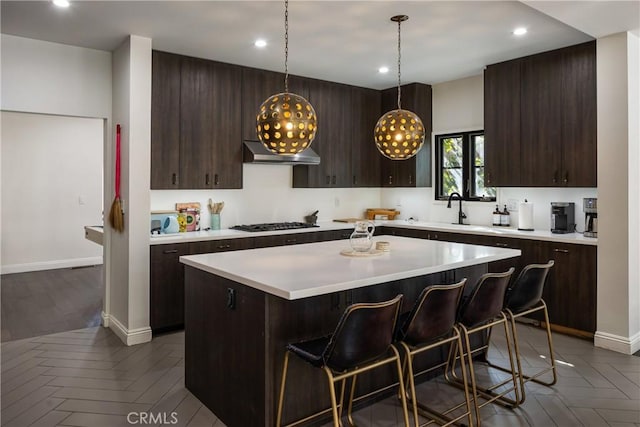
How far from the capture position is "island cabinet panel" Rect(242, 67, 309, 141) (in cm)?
521

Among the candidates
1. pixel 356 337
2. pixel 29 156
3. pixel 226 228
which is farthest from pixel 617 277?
pixel 29 156

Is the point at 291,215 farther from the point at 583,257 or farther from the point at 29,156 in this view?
the point at 29,156

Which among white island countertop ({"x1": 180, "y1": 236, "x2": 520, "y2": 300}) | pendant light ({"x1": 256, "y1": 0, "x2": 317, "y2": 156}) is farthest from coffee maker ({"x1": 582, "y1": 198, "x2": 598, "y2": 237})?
pendant light ({"x1": 256, "y1": 0, "x2": 317, "y2": 156})

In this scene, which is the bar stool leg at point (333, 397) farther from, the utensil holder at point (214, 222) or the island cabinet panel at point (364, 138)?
the island cabinet panel at point (364, 138)

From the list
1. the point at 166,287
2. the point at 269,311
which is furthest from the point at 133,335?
the point at 269,311

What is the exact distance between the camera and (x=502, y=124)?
199 inches

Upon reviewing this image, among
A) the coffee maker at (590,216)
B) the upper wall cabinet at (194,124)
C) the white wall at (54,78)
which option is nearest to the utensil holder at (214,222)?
the upper wall cabinet at (194,124)

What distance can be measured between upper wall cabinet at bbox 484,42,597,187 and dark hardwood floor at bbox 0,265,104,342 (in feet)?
15.4

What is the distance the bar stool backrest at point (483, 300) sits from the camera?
2.75m

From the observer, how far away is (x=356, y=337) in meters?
2.17

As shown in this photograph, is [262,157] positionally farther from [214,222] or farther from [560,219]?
[560,219]

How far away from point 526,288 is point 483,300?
494 millimetres

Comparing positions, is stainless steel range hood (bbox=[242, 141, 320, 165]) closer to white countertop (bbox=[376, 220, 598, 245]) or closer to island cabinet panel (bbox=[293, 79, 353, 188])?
island cabinet panel (bbox=[293, 79, 353, 188])

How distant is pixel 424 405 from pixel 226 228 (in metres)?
3.17
